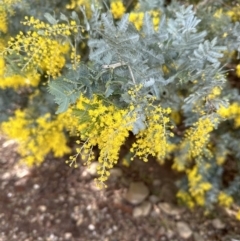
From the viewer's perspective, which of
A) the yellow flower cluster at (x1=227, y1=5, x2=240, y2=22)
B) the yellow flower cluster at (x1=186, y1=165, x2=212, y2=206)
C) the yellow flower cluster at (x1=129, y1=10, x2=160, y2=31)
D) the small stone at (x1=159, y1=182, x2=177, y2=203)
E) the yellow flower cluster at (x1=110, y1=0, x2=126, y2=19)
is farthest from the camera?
the small stone at (x1=159, y1=182, x2=177, y2=203)

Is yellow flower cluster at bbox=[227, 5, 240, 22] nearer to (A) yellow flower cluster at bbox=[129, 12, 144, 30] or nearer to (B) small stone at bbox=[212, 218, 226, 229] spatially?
(A) yellow flower cluster at bbox=[129, 12, 144, 30]

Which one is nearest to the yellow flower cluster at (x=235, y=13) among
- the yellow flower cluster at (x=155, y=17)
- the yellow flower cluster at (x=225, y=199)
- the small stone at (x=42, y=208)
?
the yellow flower cluster at (x=155, y=17)

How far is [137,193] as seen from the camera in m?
2.39

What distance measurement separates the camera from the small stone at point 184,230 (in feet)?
7.48

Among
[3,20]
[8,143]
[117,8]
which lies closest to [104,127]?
[3,20]

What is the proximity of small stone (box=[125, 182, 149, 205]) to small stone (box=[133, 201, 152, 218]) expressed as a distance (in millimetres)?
31

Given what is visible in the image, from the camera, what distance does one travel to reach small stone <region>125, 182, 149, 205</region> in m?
2.38

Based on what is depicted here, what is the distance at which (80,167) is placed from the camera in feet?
8.18

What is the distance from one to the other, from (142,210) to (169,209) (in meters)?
0.17

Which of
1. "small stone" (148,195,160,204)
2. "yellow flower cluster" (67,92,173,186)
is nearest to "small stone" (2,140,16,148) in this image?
"small stone" (148,195,160,204)

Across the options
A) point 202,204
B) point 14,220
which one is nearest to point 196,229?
point 202,204

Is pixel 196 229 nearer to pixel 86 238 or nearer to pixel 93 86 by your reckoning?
pixel 86 238

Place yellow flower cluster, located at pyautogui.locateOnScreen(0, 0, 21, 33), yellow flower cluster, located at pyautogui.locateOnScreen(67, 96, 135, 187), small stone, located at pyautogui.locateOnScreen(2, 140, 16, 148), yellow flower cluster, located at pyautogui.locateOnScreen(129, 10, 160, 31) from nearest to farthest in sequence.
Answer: yellow flower cluster, located at pyautogui.locateOnScreen(67, 96, 135, 187) → yellow flower cluster, located at pyautogui.locateOnScreen(0, 0, 21, 33) → yellow flower cluster, located at pyautogui.locateOnScreen(129, 10, 160, 31) → small stone, located at pyautogui.locateOnScreen(2, 140, 16, 148)

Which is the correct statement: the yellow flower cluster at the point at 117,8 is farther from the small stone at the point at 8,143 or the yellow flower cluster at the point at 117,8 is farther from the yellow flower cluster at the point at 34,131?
the small stone at the point at 8,143
